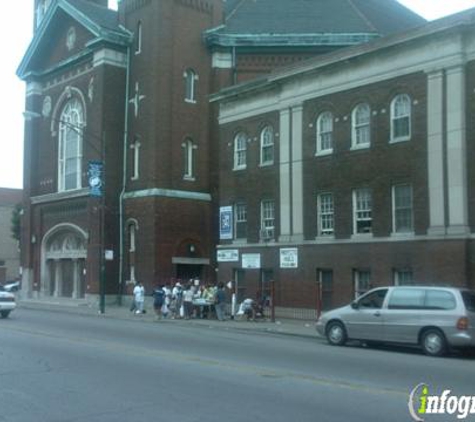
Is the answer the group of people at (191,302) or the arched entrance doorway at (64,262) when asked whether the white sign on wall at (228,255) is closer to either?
the group of people at (191,302)

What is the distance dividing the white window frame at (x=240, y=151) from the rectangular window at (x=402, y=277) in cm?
970

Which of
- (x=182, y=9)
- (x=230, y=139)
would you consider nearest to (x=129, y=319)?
(x=230, y=139)

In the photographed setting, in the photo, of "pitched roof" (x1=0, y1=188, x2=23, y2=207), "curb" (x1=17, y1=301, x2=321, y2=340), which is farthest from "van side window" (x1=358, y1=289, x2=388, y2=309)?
"pitched roof" (x1=0, y1=188, x2=23, y2=207)

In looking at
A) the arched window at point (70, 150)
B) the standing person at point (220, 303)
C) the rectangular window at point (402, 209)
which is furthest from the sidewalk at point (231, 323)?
the arched window at point (70, 150)

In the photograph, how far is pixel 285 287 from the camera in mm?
29672

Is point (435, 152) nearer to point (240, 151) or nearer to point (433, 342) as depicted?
point (433, 342)

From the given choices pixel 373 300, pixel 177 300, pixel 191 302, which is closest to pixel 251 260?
pixel 191 302

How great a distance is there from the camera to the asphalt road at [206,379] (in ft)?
30.5

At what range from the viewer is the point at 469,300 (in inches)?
709

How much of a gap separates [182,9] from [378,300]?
27.3 meters

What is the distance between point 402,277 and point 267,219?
297 inches

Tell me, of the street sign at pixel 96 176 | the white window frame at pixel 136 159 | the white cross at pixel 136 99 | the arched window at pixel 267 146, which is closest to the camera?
the arched window at pixel 267 146

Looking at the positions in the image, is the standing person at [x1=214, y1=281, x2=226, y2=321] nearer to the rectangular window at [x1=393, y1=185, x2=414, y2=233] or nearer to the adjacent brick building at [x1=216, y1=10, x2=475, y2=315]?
the adjacent brick building at [x1=216, y1=10, x2=475, y2=315]

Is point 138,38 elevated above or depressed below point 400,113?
above
